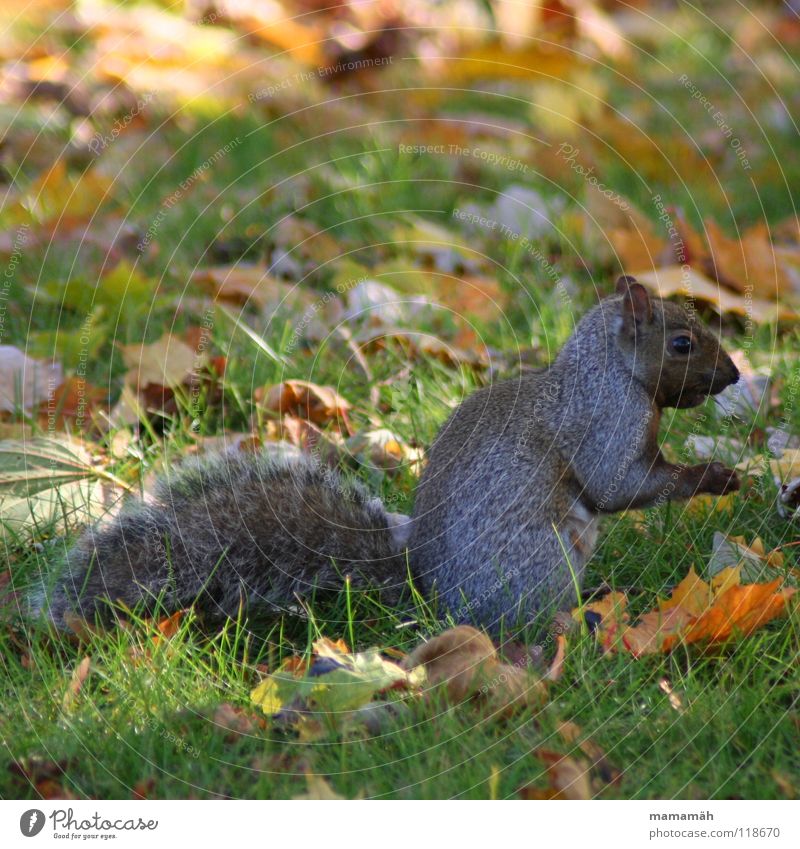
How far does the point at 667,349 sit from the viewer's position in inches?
78.9

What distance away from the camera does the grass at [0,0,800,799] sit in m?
1.49

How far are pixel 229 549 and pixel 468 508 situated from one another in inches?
16.1

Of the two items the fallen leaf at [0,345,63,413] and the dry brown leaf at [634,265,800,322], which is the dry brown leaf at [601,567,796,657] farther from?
the fallen leaf at [0,345,63,413]

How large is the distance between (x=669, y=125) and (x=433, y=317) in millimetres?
1790

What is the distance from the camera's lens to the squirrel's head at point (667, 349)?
2000 mm

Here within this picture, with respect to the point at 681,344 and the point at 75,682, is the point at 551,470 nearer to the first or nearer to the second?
the point at 681,344

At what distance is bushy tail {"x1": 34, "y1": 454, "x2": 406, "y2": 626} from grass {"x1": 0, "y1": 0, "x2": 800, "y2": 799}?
0.18 ft

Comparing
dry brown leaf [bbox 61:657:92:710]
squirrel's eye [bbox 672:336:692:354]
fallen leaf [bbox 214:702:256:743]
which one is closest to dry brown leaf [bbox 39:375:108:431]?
dry brown leaf [bbox 61:657:92:710]

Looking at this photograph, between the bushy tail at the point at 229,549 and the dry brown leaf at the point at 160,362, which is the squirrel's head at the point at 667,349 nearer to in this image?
the bushy tail at the point at 229,549

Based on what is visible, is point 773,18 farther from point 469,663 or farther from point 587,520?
point 469,663

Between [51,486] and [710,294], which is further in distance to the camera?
[710,294]

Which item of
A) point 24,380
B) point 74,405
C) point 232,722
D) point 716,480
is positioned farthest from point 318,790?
point 24,380

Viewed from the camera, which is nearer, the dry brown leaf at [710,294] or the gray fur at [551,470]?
the gray fur at [551,470]

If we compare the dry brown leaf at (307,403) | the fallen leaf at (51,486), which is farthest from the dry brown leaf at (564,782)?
the dry brown leaf at (307,403)
